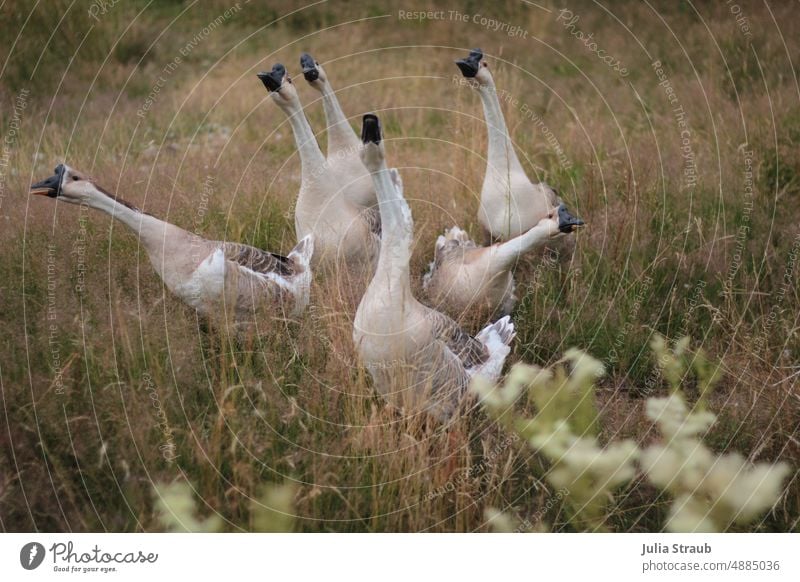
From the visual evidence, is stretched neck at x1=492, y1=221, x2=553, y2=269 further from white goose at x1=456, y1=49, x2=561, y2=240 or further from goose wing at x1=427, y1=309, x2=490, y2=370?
white goose at x1=456, y1=49, x2=561, y2=240

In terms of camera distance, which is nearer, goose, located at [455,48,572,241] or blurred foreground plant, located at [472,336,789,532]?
blurred foreground plant, located at [472,336,789,532]

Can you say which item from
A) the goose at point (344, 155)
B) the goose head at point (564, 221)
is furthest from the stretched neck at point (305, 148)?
the goose head at point (564, 221)

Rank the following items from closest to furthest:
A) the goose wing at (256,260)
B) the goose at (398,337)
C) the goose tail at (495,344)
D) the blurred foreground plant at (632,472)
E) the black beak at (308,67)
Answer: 1. the blurred foreground plant at (632,472)
2. the goose at (398,337)
3. the goose tail at (495,344)
4. the goose wing at (256,260)
5. the black beak at (308,67)

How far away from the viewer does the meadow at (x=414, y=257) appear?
328cm

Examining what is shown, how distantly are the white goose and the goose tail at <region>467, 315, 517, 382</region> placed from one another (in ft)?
2.29

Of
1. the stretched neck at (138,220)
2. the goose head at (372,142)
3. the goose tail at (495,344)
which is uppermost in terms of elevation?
the goose head at (372,142)

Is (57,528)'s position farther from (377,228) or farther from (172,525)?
(377,228)

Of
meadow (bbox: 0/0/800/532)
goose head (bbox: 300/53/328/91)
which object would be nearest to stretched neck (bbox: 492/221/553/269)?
meadow (bbox: 0/0/800/532)

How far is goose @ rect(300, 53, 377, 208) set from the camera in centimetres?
486

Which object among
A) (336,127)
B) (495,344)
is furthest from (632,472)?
(336,127)

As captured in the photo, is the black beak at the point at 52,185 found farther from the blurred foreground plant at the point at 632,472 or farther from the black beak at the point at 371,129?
the blurred foreground plant at the point at 632,472

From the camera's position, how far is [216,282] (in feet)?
13.4

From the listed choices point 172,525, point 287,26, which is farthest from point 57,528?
point 287,26

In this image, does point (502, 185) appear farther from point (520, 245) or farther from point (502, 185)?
point (520, 245)
